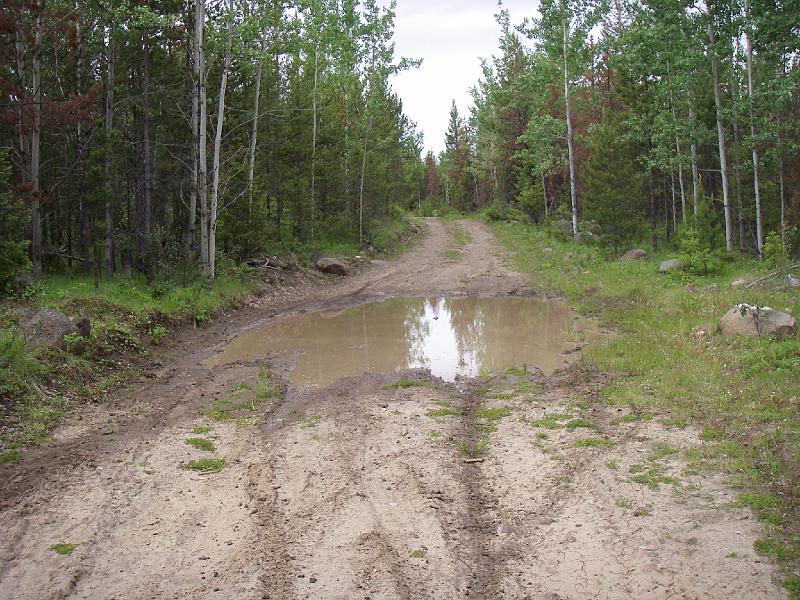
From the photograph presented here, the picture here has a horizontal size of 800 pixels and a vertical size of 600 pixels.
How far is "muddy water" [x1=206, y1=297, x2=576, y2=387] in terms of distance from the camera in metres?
12.2

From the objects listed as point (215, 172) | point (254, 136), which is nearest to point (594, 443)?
point (215, 172)

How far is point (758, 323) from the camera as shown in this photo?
11.3 meters

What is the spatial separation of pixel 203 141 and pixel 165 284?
13.9 ft

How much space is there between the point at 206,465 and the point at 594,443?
445 centimetres

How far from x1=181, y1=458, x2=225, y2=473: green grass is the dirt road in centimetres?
11

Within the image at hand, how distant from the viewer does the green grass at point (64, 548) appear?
218 inches

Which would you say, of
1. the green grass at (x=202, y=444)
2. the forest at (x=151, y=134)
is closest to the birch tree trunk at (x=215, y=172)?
the forest at (x=151, y=134)

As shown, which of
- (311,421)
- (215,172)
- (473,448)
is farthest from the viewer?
(215,172)

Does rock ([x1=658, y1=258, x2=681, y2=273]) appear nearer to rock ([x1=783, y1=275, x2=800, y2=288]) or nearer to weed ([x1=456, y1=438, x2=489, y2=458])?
rock ([x1=783, y1=275, x2=800, y2=288])

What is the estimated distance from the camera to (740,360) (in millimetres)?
10164

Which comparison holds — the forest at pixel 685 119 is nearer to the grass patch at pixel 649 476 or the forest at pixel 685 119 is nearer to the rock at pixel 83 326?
the grass patch at pixel 649 476

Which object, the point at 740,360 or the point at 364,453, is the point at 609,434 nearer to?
the point at 364,453

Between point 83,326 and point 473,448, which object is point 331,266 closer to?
point 83,326

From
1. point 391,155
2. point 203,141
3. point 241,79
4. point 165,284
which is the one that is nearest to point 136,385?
point 165,284
